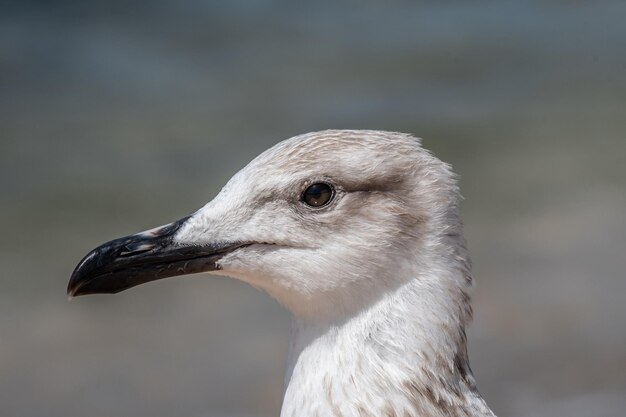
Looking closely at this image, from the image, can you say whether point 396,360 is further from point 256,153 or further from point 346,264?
point 256,153

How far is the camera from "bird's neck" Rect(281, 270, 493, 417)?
148 inches

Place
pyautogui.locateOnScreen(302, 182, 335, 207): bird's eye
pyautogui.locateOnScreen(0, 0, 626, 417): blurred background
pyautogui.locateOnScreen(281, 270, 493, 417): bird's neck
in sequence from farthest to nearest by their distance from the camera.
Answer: pyautogui.locateOnScreen(0, 0, 626, 417): blurred background → pyautogui.locateOnScreen(302, 182, 335, 207): bird's eye → pyautogui.locateOnScreen(281, 270, 493, 417): bird's neck

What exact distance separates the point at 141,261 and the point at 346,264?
0.68 metres

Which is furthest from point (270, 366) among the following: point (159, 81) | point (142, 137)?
point (159, 81)

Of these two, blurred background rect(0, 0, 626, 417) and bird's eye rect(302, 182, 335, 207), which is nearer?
bird's eye rect(302, 182, 335, 207)

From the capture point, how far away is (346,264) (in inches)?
150

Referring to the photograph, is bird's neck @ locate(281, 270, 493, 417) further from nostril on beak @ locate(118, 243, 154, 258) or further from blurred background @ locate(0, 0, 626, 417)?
blurred background @ locate(0, 0, 626, 417)

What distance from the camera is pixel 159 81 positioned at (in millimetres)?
10891

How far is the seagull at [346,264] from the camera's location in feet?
12.5

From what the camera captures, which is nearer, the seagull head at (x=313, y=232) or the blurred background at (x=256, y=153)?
the seagull head at (x=313, y=232)

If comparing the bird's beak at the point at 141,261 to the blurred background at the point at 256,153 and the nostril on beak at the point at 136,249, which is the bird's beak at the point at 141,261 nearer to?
the nostril on beak at the point at 136,249

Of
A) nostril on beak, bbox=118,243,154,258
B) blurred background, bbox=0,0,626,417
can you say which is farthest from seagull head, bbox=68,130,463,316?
blurred background, bbox=0,0,626,417

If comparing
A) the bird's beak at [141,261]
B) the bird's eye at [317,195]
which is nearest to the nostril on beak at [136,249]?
the bird's beak at [141,261]

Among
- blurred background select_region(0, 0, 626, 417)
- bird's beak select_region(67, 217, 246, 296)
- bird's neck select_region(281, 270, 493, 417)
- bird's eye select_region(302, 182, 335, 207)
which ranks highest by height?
blurred background select_region(0, 0, 626, 417)
